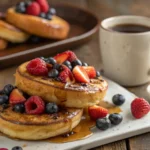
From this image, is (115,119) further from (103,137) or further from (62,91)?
(62,91)

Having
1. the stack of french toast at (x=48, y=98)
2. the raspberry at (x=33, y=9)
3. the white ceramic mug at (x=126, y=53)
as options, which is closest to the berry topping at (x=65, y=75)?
the stack of french toast at (x=48, y=98)

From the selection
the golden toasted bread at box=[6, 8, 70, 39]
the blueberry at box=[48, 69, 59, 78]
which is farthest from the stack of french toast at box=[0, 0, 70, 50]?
the blueberry at box=[48, 69, 59, 78]

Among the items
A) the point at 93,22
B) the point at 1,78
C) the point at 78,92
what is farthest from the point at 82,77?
the point at 93,22

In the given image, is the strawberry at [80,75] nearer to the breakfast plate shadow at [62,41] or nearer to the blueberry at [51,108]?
the blueberry at [51,108]

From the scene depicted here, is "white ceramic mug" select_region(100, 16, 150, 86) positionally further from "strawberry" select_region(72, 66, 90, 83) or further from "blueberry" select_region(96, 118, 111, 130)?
"blueberry" select_region(96, 118, 111, 130)

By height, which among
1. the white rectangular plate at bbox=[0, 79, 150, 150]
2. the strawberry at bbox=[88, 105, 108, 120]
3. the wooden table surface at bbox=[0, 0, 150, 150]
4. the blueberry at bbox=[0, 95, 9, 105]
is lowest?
the wooden table surface at bbox=[0, 0, 150, 150]
